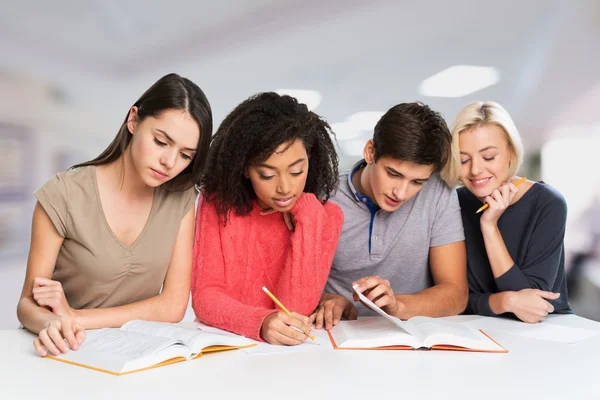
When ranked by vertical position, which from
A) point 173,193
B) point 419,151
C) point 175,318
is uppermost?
point 419,151

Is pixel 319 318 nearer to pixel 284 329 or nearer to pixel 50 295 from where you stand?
pixel 284 329

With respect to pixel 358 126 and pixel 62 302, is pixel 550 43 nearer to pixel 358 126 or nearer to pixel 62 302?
pixel 358 126

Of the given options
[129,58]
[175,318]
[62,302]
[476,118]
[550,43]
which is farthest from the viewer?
[550,43]

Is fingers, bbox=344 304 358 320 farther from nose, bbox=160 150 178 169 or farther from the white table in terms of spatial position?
nose, bbox=160 150 178 169

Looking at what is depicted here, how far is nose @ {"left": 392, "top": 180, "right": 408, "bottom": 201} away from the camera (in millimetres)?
1976

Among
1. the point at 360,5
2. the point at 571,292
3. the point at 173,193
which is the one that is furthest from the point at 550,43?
the point at 173,193

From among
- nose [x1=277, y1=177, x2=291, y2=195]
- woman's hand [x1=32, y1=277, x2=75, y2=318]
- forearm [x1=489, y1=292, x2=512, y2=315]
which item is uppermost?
nose [x1=277, y1=177, x2=291, y2=195]

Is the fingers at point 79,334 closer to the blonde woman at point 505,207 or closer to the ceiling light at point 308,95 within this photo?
the blonde woman at point 505,207

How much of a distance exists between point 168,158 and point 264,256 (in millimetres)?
441

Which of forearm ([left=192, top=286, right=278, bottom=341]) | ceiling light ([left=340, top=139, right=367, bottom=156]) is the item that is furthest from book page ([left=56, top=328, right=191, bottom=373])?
ceiling light ([left=340, top=139, right=367, bottom=156])

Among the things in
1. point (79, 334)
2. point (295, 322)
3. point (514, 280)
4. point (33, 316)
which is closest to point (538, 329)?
point (514, 280)

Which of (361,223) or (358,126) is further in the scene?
(358,126)

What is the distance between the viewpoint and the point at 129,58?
3707 millimetres

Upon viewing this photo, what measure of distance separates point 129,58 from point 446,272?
242cm
